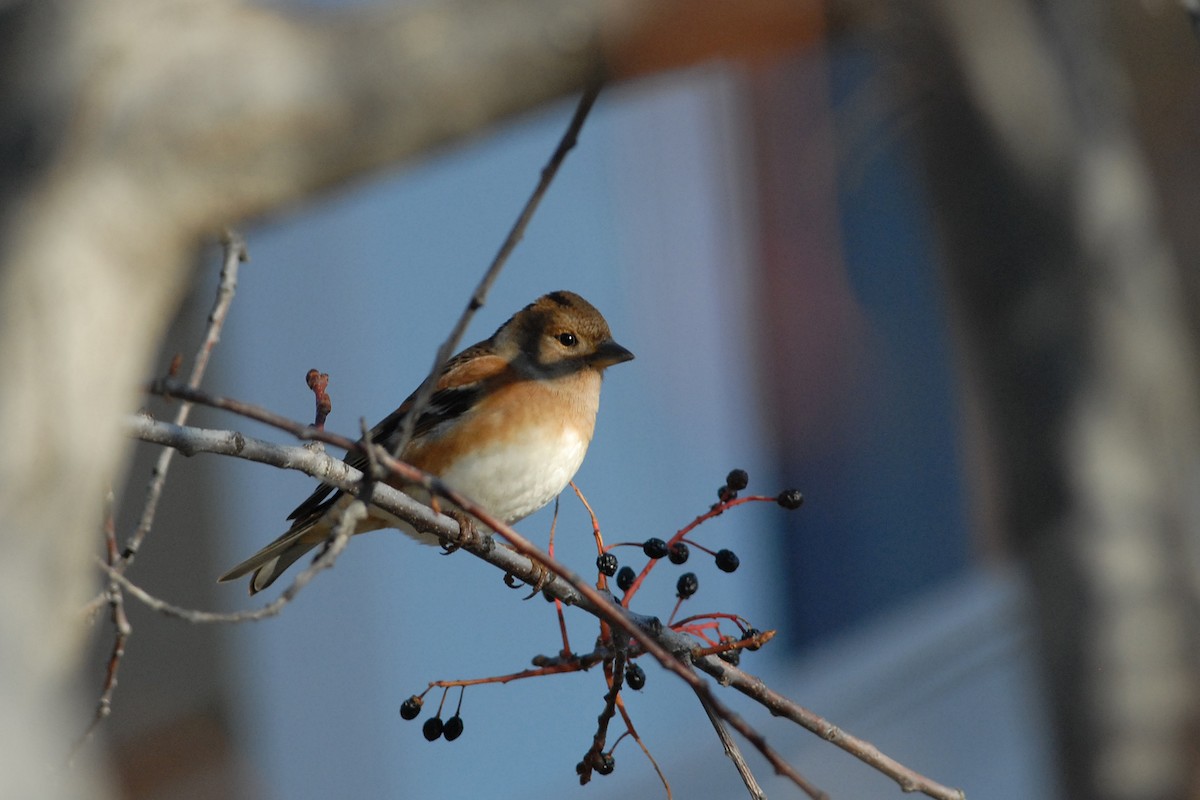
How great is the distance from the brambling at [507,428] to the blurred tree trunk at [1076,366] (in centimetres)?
168

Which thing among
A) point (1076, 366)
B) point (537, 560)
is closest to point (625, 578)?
point (537, 560)

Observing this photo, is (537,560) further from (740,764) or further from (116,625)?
Result: (116,625)

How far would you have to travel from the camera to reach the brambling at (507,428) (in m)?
3.78

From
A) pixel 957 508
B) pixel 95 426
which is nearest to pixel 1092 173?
pixel 95 426

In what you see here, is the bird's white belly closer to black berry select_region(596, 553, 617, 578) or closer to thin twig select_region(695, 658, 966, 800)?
black berry select_region(596, 553, 617, 578)

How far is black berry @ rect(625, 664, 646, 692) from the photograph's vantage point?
269cm

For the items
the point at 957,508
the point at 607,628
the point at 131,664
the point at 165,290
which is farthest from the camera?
the point at 957,508

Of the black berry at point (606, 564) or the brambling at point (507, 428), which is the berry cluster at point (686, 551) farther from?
the brambling at point (507, 428)

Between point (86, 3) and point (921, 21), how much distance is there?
119 inches

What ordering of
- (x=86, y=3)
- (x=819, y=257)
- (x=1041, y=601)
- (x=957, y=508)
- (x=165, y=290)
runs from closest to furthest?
(x=86, y=3) → (x=165, y=290) → (x=1041, y=601) → (x=957, y=508) → (x=819, y=257)

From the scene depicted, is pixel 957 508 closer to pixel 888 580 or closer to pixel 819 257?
pixel 888 580

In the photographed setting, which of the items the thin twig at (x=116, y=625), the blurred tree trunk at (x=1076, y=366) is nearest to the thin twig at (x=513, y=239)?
the thin twig at (x=116, y=625)

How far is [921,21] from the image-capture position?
5070 millimetres

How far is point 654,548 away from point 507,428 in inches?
46.6
